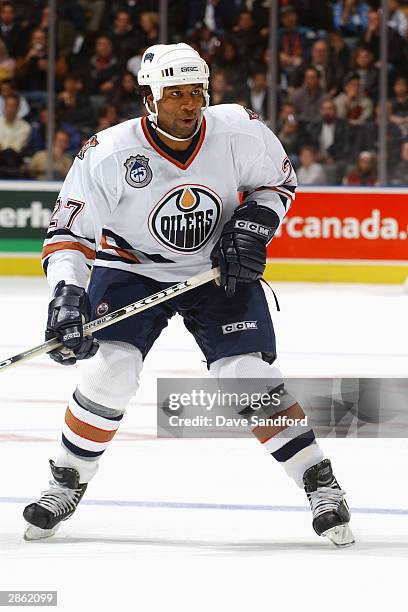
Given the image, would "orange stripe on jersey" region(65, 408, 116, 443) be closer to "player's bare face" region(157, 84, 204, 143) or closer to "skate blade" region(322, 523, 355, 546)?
"skate blade" region(322, 523, 355, 546)

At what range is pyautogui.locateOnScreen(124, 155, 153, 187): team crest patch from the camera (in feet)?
9.73

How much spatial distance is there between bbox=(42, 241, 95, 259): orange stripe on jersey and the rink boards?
581cm

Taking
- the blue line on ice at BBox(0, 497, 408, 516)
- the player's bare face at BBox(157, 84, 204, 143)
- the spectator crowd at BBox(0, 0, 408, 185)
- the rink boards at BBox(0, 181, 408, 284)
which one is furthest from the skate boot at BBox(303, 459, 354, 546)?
the spectator crowd at BBox(0, 0, 408, 185)

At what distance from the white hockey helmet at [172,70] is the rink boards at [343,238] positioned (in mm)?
5837

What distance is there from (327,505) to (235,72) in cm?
663

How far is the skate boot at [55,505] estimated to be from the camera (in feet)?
9.61

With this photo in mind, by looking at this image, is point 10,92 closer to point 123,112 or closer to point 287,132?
point 123,112

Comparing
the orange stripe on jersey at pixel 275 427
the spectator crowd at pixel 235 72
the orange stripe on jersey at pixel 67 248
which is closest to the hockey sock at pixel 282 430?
the orange stripe on jersey at pixel 275 427

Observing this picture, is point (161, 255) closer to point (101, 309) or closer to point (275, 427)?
point (101, 309)

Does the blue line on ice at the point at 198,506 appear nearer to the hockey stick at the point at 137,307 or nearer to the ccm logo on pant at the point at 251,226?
the hockey stick at the point at 137,307

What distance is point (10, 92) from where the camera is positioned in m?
9.27

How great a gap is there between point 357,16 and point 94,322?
269 inches

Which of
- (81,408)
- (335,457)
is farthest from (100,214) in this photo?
(335,457)

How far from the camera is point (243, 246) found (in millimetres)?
2973
